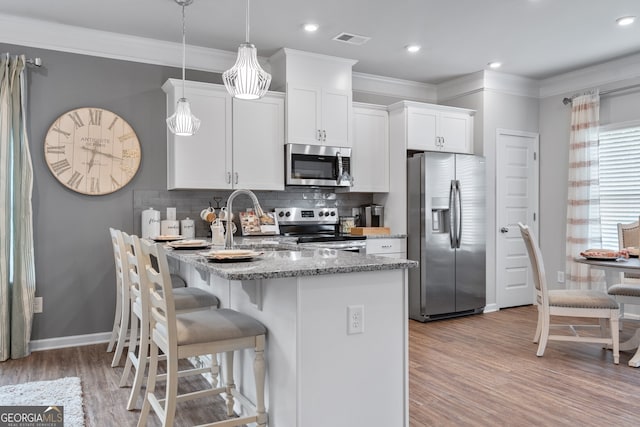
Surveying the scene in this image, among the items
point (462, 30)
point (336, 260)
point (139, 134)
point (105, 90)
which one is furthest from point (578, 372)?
point (105, 90)

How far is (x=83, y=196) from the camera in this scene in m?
4.17

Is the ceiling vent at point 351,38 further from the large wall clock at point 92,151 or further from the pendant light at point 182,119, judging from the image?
the large wall clock at point 92,151

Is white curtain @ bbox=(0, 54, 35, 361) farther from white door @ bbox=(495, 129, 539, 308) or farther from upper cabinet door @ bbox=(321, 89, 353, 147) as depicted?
white door @ bbox=(495, 129, 539, 308)

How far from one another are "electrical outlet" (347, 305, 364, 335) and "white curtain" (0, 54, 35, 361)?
2987mm

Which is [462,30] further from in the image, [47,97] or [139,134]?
[47,97]

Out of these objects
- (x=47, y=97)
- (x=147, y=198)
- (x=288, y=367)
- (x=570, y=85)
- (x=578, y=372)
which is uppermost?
(x=570, y=85)

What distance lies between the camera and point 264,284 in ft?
7.55

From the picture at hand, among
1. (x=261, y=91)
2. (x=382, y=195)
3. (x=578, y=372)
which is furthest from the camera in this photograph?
(x=382, y=195)

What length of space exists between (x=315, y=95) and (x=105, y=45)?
1.93 metres

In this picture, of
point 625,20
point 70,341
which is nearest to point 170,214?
point 70,341

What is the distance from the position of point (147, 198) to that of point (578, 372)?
3.74m

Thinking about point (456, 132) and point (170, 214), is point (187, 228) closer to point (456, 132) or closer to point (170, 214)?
point (170, 214)

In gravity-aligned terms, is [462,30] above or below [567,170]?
above

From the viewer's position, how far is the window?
5027mm
